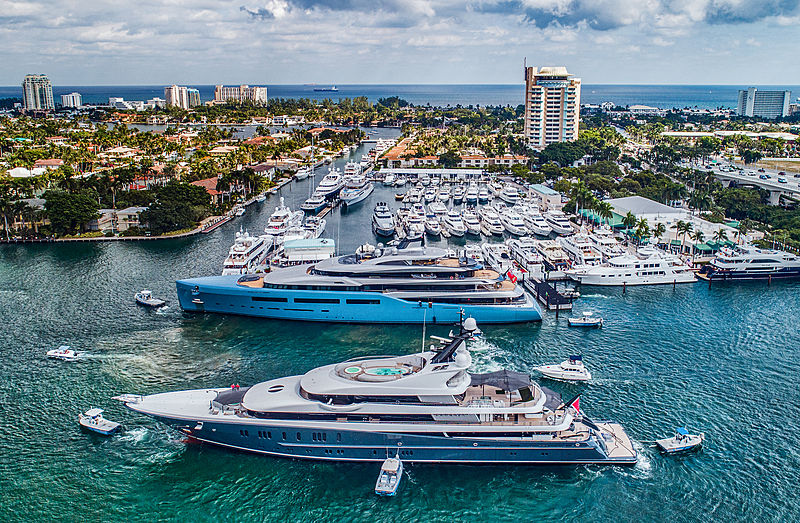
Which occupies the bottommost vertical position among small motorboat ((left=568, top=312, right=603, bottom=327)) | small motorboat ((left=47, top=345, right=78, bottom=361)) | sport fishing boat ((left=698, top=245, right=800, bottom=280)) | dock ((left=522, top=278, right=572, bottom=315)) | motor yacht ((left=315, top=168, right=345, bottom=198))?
small motorboat ((left=47, top=345, right=78, bottom=361))

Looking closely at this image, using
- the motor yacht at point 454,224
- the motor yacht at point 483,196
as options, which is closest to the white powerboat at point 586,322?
the motor yacht at point 454,224

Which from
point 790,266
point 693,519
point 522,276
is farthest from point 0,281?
point 790,266

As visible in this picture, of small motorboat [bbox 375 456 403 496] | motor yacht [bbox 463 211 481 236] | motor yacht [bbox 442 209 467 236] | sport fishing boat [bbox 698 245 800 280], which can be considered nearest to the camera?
small motorboat [bbox 375 456 403 496]

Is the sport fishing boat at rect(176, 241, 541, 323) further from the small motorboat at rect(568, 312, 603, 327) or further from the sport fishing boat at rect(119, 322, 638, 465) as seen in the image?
the sport fishing boat at rect(119, 322, 638, 465)

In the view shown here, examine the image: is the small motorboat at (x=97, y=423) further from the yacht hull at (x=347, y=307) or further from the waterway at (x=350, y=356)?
the yacht hull at (x=347, y=307)

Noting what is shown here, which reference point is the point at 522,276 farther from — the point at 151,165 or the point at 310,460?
the point at 151,165

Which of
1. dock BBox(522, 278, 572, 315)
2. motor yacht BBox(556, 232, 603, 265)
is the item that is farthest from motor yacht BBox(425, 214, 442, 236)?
dock BBox(522, 278, 572, 315)
